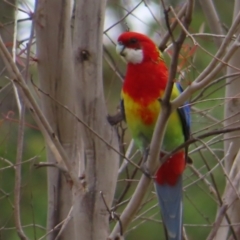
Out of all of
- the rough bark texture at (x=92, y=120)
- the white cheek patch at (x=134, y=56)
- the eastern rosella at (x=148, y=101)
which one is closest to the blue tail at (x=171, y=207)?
the eastern rosella at (x=148, y=101)

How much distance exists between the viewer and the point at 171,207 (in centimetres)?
247

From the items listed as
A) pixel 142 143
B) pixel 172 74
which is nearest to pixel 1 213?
pixel 142 143

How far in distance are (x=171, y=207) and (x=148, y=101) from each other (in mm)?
495

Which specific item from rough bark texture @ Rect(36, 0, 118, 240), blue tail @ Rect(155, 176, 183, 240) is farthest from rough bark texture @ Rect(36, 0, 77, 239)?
blue tail @ Rect(155, 176, 183, 240)

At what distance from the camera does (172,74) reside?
1.55m

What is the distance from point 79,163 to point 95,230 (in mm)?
282

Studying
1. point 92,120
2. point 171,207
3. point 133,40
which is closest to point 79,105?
point 92,120

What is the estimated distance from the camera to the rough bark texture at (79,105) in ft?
6.57

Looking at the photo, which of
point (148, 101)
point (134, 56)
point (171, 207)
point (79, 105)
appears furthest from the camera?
point (171, 207)

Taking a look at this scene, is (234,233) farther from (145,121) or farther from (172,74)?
(172,74)

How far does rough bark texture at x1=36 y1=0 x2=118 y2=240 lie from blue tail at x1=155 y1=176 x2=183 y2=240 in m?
0.43

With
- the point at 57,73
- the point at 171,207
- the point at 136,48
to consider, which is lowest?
the point at 171,207

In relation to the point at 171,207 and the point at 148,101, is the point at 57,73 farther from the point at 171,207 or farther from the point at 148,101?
the point at 171,207

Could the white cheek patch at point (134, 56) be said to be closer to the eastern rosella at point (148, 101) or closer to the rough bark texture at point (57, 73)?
the eastern rosella at point (148, 101)
